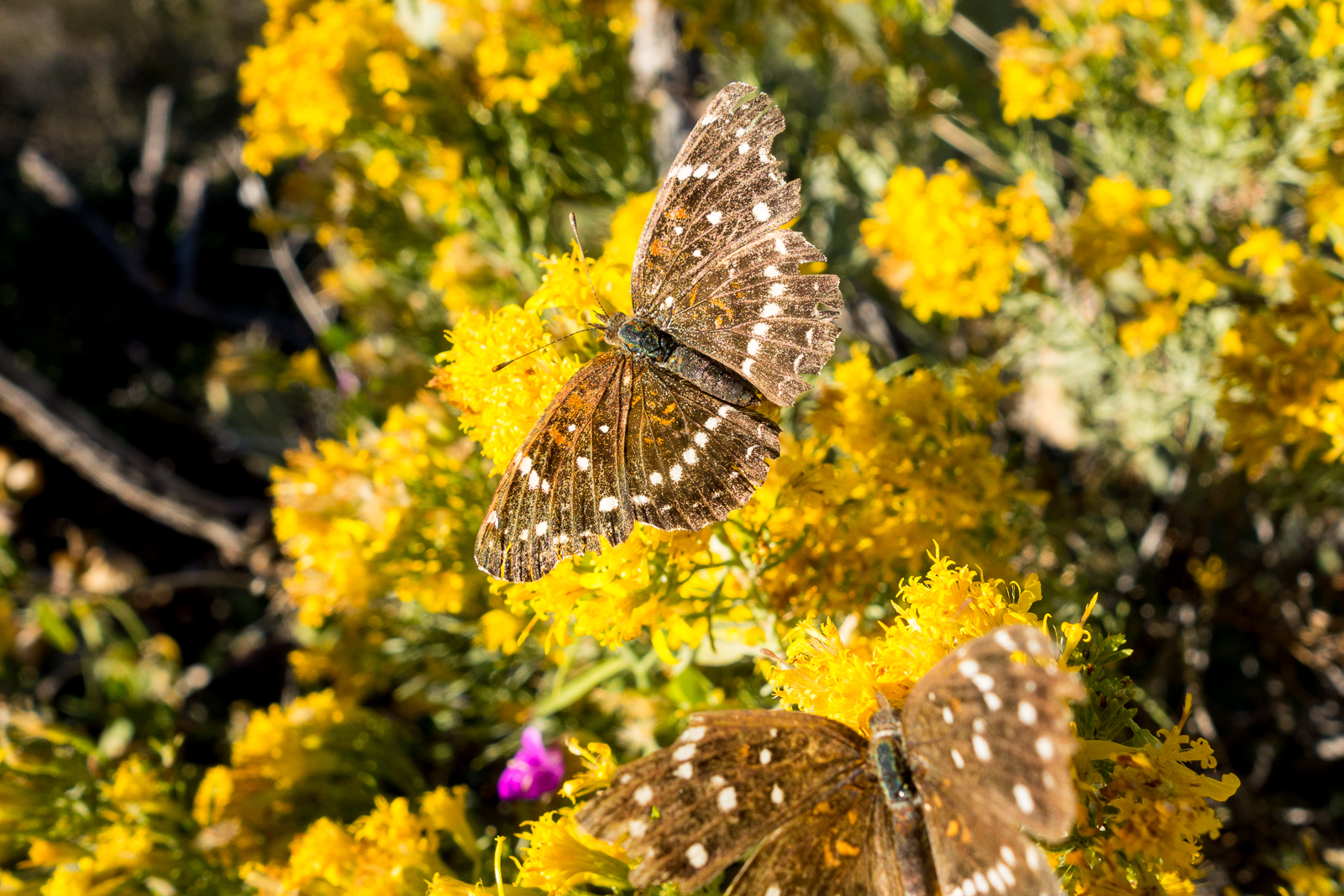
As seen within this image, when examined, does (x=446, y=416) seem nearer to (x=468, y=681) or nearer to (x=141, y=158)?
(x=468, y=681)

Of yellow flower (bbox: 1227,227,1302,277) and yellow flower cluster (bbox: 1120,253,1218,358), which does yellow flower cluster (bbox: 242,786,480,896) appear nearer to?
yellow flower cluster (bbox: 1120,253,1218,358)

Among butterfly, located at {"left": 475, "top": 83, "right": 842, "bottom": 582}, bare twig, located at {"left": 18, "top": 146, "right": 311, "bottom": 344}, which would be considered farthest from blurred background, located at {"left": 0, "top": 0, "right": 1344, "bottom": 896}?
bare twig, located at {"left": 18, "top": 146, "right": 311, "bottom": 344}

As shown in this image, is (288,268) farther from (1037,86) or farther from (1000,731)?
(1000,731)

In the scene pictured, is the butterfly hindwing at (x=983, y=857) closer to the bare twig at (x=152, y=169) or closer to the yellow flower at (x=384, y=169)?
the yellow flower at (x=384, y=169)

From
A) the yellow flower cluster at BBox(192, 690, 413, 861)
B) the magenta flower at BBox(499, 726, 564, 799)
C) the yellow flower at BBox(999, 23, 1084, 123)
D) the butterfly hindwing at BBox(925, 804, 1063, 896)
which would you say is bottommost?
the butterfly hindwing at BBox(925, 804, 1063, 896)

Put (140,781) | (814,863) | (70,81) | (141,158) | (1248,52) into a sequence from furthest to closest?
1. (70,81)
2. (141,158)
3. (1248,52)
4. (140,781)
5. (814,863)

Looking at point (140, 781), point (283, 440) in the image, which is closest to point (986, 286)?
point (140, 781)

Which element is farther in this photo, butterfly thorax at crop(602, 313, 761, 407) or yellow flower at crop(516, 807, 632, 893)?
butterfly thorax at crop(602, 313, 761, 407)
